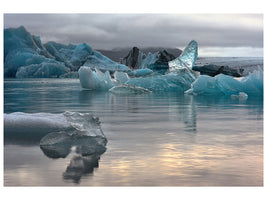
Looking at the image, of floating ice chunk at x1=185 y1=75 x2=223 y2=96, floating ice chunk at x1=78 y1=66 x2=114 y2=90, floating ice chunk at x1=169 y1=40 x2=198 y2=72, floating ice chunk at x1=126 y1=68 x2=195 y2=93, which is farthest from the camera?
floating ice chunk at x1=169 y1=40 x2=198 y2=72

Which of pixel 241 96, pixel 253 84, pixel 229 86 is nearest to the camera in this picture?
pixel 241 96

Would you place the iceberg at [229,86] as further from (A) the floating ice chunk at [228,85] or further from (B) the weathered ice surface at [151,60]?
(B) the weathered ice surface at [151,60]

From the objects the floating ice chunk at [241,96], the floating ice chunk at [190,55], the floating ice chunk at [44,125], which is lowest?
the floating ice chunk at [44,125]

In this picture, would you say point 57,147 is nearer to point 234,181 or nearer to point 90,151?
point 90,151

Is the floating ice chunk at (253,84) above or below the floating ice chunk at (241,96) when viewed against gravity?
above

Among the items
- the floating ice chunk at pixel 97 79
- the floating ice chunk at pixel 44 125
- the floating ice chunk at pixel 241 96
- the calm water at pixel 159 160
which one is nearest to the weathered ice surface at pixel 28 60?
the floating ice chunk at pixel 97 79

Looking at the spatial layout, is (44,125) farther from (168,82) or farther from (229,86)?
(168,82)

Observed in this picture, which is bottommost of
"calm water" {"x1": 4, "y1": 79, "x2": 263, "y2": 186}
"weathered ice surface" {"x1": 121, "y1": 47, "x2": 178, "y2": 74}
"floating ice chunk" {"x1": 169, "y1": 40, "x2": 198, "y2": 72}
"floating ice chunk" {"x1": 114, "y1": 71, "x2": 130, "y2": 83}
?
"calm water" {"x1": 4, "y1": 79, "x2": 263, "y2": 186}

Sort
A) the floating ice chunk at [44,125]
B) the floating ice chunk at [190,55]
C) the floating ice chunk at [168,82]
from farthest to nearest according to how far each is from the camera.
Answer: the floating ice chunk at [190,55]
the floating ice chunk at [168,82]
the floating ice chunk at [44,125]

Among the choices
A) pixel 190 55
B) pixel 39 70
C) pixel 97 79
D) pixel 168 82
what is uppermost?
pixel 39 70

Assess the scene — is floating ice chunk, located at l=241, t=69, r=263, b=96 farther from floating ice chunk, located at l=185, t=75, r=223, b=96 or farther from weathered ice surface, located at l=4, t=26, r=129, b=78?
weathered ice surface, located at l=4, t=26, r=129, b=78

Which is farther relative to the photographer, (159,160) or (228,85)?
(228,85)

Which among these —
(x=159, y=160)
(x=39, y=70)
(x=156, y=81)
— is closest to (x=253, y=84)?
(x=156, y=81)

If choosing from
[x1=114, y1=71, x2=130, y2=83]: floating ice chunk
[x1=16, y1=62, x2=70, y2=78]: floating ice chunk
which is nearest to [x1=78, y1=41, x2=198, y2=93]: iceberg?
[x1=114, y1=71, x2=130, y2=83]: floating ice chunk
